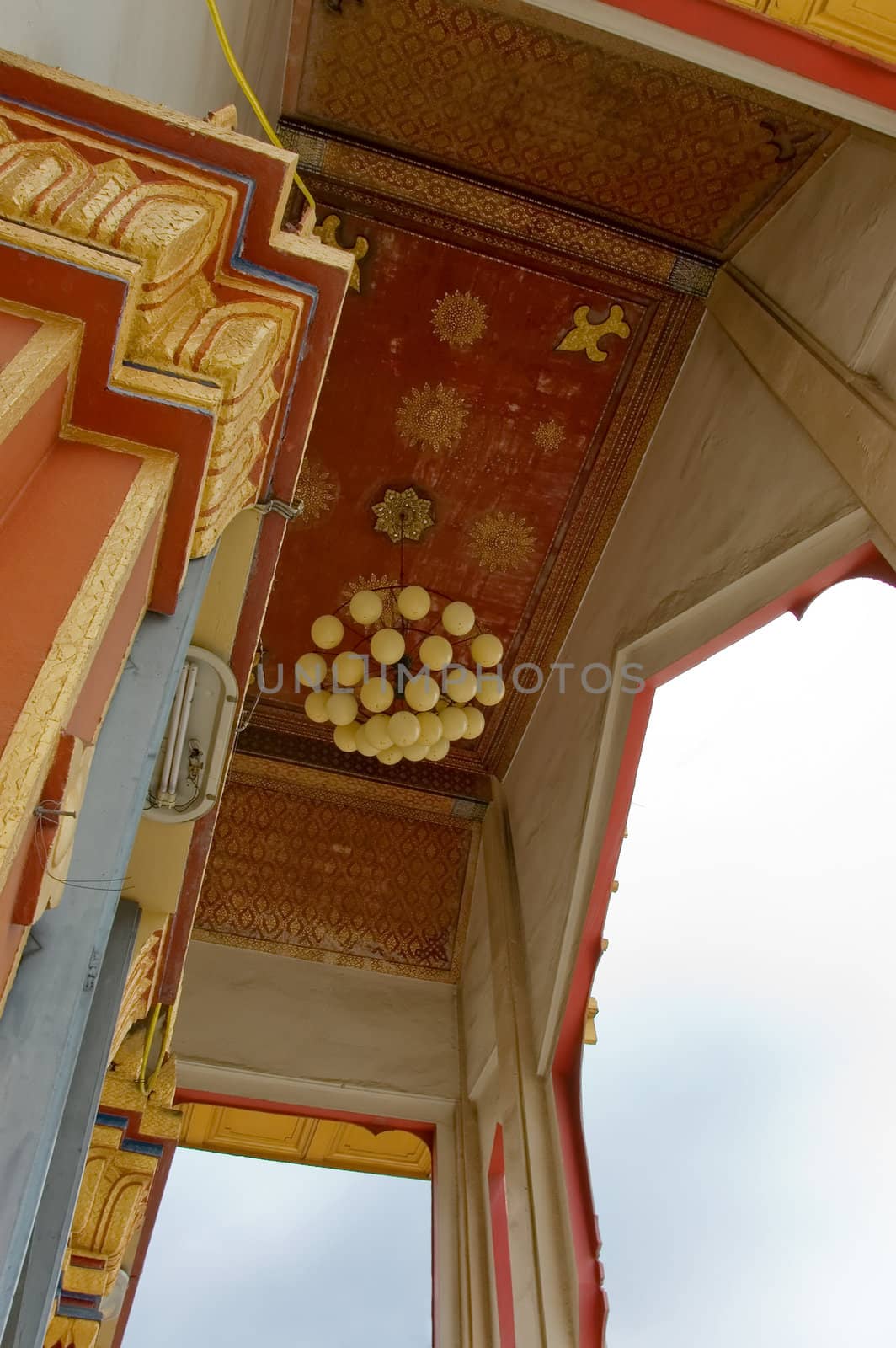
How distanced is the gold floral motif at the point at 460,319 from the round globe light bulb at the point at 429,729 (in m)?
2.20

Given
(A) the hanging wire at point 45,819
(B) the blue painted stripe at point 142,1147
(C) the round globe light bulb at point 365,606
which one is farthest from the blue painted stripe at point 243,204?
(C) the round globe light bulb at point 365,606

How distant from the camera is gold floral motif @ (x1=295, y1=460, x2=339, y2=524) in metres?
6.13

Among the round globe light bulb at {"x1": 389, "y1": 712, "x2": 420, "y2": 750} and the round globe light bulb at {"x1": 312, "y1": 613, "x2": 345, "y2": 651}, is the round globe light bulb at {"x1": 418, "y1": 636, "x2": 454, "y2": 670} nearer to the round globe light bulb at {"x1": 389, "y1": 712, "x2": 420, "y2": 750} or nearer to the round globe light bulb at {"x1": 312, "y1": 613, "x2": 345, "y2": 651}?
the round globe light bulb at {"x1": 389, "y1": 712, "x2": 420, "y2": 750}

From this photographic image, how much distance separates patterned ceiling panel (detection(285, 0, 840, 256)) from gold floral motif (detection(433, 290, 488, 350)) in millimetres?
649

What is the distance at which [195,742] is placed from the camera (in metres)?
2.54

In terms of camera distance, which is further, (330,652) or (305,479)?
(330,652)

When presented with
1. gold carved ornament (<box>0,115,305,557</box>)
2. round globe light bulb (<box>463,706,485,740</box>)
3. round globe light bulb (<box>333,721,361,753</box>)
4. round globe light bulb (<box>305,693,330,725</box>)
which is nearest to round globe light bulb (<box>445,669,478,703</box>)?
round globe light bulb (<box>463,706,485,740</box>)

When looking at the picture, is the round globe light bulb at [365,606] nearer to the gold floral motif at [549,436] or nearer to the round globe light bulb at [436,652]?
the round globe light bulb at [436,652]

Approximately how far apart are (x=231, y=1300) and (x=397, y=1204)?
1.68 metres

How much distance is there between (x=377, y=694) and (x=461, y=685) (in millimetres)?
452

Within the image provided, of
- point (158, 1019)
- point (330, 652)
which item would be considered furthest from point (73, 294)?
point (330, 652)

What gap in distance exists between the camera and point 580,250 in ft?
17.5

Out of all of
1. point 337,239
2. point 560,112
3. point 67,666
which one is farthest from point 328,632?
point 67,666

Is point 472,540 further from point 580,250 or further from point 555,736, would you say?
point 580,250
